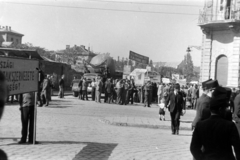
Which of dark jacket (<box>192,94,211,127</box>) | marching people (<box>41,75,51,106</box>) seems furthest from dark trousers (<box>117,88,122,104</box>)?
dark jacket (<box>192,94,211,127</box>)

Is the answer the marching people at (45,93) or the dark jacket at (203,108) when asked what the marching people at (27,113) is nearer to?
the dark jacket at (203,108)

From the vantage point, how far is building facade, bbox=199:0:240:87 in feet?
92.6

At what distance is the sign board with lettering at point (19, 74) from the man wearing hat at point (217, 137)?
3790 millimetres

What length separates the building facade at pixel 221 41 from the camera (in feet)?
92.6

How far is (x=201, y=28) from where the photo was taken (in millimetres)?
31016

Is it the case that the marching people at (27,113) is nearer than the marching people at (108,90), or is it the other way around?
the marching people at (27,113)

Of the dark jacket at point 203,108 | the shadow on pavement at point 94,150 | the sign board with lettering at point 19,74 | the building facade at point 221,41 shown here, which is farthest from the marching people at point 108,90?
the dark jacket at point 203,108

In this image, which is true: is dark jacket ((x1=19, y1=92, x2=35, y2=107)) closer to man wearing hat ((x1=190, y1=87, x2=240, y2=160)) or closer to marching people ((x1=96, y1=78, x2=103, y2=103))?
man wearing hat ((x1=190, y1=87, x2=240, y2=160))

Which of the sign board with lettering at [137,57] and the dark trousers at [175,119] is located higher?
the sign board with lettering at [137,57]

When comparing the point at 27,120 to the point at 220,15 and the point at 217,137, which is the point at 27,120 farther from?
the point at 220,15

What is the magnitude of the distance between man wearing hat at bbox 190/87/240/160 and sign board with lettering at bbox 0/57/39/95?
3790mm

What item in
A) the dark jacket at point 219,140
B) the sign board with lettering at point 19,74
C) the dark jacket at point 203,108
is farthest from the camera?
the dark jacket at point 203,108

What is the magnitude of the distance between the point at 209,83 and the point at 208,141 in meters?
3.30

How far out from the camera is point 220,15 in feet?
97.5
